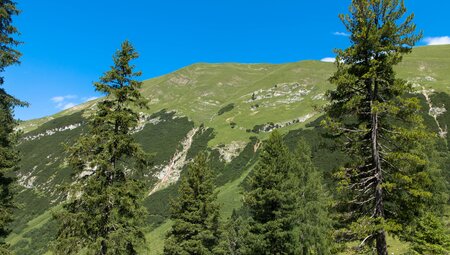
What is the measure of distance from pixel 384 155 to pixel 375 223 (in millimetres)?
2946

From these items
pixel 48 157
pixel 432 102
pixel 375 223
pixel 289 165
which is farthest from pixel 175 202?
pixel 48 157

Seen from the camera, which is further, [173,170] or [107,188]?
[173,170]

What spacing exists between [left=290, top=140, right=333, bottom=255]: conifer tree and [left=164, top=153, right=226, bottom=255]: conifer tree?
294 inches

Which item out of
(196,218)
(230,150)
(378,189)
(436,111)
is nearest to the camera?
(378,189)

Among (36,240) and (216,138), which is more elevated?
(216,138)

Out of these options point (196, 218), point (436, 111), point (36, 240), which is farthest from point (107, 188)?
point (36, 240)

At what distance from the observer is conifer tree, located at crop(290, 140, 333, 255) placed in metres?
32.5

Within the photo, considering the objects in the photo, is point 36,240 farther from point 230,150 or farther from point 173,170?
point 230,150

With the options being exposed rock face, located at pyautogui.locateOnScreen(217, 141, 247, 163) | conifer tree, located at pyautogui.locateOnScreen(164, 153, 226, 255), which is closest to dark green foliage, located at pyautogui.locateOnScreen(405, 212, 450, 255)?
conifer tree, located at pyautogui.locateOnScreen(164, 153, 226, 255)

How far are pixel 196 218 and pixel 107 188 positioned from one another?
44.6 feet

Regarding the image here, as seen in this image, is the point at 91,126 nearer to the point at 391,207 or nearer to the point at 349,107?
the point at 349,107

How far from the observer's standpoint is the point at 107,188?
15766 millimetres

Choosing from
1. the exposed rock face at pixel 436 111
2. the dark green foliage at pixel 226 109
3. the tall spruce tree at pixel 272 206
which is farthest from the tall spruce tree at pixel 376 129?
the dark green foliage at pixel 226 109

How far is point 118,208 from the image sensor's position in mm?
15969
